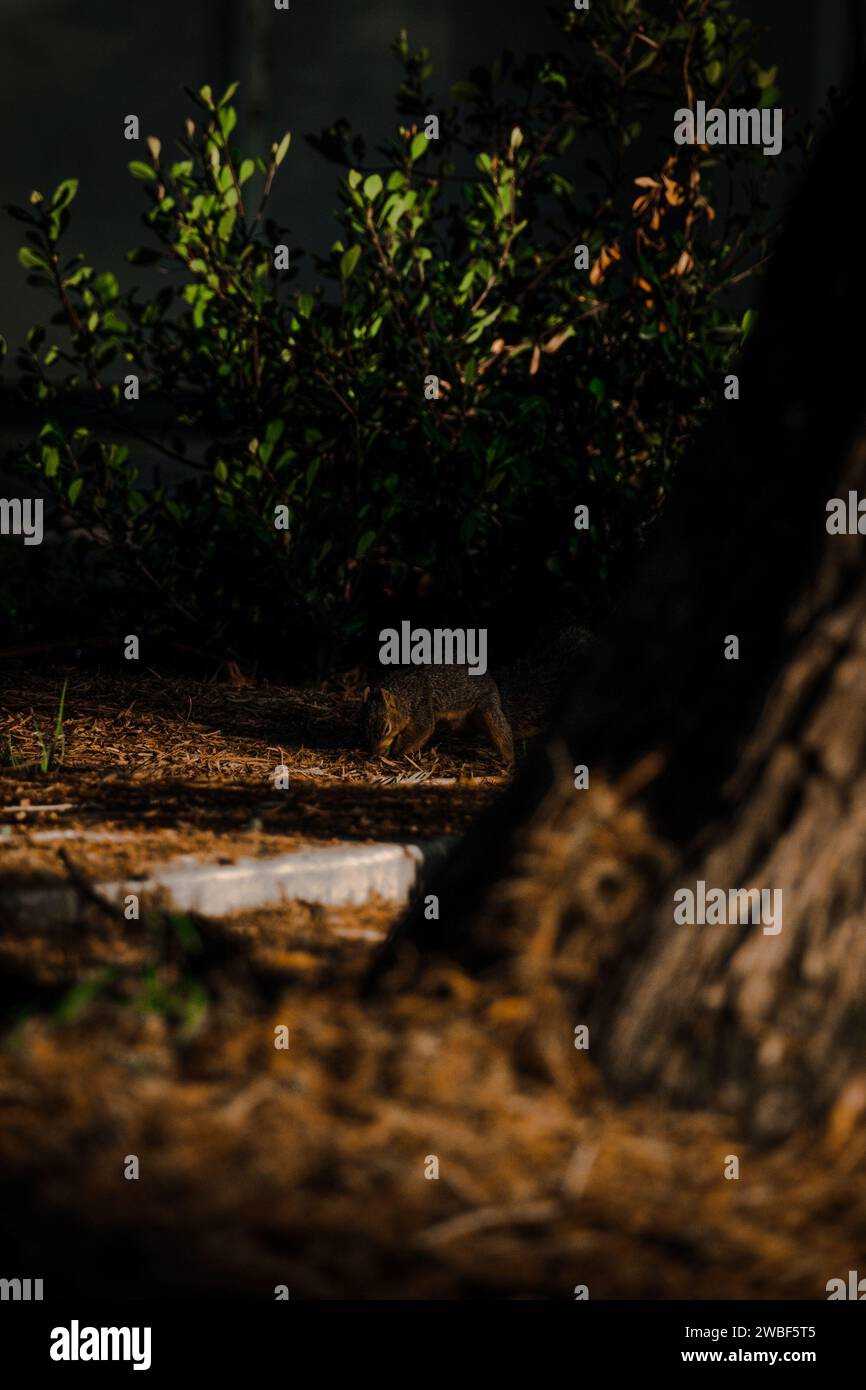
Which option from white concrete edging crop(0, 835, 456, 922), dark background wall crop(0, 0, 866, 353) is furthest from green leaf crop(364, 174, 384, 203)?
dark background wall crop(0, 0, 866, 353)

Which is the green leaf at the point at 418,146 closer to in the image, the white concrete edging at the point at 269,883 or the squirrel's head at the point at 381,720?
the squirrel's head at the point at 381,720

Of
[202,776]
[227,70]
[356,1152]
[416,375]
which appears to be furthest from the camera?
[227,70]

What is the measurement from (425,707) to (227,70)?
580 centimetres

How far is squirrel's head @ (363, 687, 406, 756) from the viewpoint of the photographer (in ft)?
15.8

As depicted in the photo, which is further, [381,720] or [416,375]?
[416,375]

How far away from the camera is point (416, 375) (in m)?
5.55

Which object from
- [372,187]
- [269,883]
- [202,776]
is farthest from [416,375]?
[269,883]

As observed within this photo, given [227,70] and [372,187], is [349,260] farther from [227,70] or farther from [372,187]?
[227,70]

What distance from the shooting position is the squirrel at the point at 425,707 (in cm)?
484

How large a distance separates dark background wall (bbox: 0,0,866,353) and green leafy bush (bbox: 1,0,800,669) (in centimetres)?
305

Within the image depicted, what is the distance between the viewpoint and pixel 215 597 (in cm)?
587

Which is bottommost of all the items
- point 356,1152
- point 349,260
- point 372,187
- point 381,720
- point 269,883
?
point 356,1152
